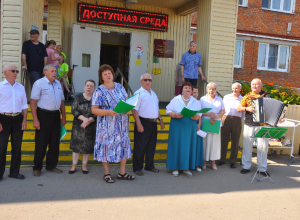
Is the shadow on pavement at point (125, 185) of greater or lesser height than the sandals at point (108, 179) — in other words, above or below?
below

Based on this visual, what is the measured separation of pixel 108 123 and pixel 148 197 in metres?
1.26

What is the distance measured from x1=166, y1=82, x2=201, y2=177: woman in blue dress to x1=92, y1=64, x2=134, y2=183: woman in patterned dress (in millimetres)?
1085

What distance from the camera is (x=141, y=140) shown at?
5582 mm

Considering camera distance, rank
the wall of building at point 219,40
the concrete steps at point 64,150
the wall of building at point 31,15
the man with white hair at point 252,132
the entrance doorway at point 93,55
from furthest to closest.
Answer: the entrance doorway at point 93,55 < the wall of building at point 219,40 < the wall of building at point 31,15 < the man with white hair at point 252,132 < the concrete steps at point 64,150

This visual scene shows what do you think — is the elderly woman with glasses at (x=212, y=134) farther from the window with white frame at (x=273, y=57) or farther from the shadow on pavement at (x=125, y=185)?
the window with white frame at (x=273, y=57)

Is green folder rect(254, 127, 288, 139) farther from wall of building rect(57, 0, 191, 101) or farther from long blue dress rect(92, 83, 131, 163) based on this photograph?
wall of building rect(57, 0, 191, 101)

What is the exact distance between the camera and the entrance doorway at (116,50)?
1277 centimetres

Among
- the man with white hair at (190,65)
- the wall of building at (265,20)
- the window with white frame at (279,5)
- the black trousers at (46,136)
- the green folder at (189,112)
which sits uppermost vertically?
the window with white frame at (279,5)

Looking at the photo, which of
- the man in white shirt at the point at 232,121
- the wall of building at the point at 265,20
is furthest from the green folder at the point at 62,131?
the wall of building at the point at 265,20

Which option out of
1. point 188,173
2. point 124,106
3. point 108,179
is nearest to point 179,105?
point 188,173

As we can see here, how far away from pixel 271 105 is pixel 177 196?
7.92ft

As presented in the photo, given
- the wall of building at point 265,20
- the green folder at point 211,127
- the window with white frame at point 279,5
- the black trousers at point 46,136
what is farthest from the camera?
the window with white frame at point 279,5

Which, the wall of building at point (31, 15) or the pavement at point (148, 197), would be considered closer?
the pavement at point (148, 197)

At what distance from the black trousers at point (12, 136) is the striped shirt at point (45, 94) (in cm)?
38
